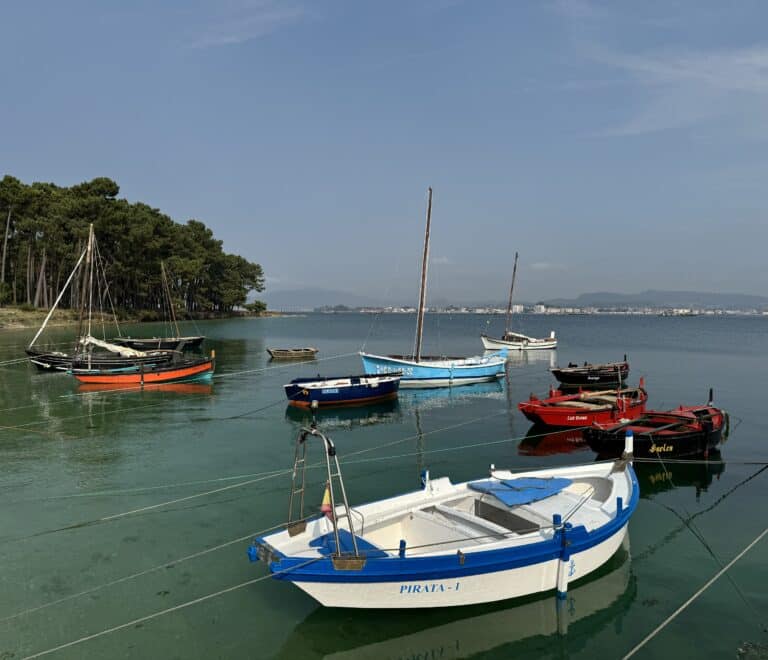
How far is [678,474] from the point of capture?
17.5 metres

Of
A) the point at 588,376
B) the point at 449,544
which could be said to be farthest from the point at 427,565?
the point at 588,376

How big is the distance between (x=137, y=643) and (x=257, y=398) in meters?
24.5

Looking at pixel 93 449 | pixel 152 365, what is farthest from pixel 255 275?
pixel 93 449

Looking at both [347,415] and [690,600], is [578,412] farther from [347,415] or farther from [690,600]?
[690,600]

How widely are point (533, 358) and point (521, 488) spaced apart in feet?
169

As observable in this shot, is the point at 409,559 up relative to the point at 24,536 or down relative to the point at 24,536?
up

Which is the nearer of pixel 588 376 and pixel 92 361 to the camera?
pixel 92 361

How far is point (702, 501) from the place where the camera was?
15336 mm

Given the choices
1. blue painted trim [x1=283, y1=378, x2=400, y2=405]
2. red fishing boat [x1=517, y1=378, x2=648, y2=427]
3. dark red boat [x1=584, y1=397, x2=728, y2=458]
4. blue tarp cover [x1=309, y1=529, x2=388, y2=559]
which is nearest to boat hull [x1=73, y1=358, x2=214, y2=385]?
blue painted trim [x1=283, y1=378, x2=400, y2=405]

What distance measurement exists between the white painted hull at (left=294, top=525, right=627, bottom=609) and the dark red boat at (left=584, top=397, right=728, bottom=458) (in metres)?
10.1

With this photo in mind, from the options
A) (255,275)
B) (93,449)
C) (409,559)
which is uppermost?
(255,275)

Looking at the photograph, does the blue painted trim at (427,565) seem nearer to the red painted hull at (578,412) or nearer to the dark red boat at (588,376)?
the red painted hull at (578,412)

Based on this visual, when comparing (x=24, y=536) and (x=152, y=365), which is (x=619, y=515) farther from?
(x=152, y=365)

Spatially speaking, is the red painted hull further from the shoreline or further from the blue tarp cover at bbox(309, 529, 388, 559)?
the shoreline
